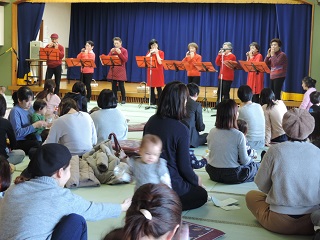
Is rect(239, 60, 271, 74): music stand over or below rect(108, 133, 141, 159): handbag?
over

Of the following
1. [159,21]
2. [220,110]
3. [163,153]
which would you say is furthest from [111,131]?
[159,21]

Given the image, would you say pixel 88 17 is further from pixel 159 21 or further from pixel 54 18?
pixel 159 21

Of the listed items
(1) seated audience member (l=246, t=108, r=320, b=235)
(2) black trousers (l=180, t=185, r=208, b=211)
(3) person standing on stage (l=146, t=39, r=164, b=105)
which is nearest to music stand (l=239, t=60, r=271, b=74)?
(3) person standing on stage (l=146, t=39, r=164, b=105)

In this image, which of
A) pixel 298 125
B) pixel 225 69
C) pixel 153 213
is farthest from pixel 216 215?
pixel 225 69

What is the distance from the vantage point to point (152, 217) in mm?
1612

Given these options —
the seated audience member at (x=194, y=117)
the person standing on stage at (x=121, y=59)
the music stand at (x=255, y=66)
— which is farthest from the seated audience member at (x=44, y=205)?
the person standing on stage at (x=121, y=59)

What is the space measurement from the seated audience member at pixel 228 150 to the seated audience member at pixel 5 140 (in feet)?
6.15

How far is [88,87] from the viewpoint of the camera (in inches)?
452

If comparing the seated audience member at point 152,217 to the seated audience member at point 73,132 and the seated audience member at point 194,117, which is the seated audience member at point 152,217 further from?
the seated audience member at point 194,117

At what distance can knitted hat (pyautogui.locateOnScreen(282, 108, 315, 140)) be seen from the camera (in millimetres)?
3535

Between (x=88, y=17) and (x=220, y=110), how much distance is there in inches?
457

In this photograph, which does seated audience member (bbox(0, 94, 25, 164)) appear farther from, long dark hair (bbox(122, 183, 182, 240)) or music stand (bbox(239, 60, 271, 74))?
music stand (bbox(239, 60, 271, 74))

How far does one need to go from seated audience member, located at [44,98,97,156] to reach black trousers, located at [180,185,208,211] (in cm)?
143

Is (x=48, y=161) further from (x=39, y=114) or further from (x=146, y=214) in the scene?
(x=39, y=114)
